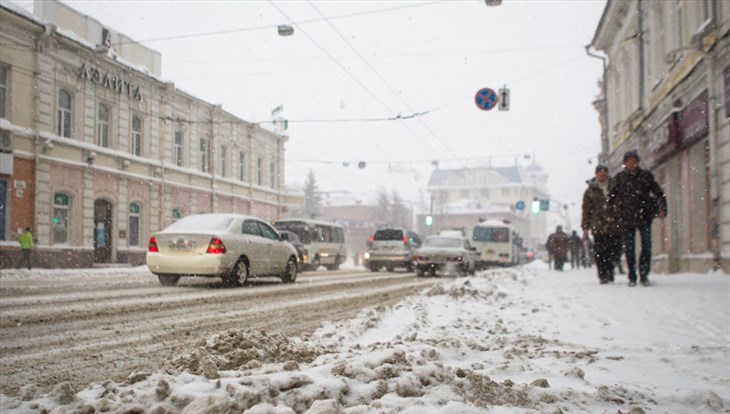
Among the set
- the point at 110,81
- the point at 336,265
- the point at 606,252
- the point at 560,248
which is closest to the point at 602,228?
the point at 606,252

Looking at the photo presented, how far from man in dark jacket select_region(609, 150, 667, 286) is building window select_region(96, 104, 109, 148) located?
2331 centimetres

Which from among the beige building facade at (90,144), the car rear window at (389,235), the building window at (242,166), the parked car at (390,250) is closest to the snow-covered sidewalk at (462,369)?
the parked car at (390,250)

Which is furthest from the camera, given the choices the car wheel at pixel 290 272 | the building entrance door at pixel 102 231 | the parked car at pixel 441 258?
the building entrance door at pixel 102 231

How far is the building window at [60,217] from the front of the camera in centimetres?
2288

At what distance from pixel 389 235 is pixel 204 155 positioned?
14007 millimetres

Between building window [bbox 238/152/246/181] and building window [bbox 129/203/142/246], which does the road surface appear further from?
building window [bbox 238/152/246/181]

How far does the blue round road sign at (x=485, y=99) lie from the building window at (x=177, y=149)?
60.4ft

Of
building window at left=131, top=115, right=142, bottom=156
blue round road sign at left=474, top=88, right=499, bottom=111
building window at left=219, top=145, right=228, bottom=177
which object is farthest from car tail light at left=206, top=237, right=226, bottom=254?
building window at left=219, top=145, right=228, bottom=177

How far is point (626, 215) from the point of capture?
852 centimetres

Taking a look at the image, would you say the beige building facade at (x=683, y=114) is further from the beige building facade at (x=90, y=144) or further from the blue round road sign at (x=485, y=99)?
the beige building facade at (x=90, y=144)

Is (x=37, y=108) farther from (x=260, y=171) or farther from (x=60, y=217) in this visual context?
(x=260, y=171)

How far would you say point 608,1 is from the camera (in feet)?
71.2

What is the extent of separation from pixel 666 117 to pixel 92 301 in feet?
49.8

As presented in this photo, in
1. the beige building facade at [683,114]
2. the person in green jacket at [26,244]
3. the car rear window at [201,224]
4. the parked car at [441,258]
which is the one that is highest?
the beige building facade at [683,114]
